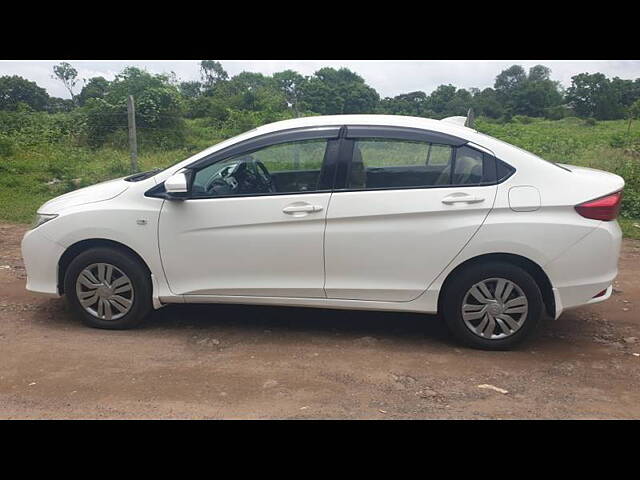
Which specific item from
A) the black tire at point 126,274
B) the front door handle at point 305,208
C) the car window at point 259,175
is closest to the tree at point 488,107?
the car window at point 259,175

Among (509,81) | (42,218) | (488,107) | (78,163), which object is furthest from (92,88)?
(509,81)

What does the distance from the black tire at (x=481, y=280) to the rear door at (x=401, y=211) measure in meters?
0.19

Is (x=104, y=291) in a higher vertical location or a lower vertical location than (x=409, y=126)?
lower

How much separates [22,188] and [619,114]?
3036 centimetres

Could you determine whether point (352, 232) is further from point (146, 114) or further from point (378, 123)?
point (146, 114)

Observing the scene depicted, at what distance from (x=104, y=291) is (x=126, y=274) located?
0.25 metres

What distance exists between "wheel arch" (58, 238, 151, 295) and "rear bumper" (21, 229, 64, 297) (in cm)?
3

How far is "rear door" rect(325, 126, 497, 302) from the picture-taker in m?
3.99

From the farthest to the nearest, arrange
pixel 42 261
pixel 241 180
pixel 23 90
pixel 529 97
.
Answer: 1. pixel 529 97
2. pixel 23 90
3. pixel 42 261
4. pixel 241 180

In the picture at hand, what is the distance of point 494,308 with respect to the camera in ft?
13.2

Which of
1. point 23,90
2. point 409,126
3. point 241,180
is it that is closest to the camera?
point 409,126

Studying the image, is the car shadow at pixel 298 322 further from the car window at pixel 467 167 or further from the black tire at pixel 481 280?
the car window at pixel 467 167

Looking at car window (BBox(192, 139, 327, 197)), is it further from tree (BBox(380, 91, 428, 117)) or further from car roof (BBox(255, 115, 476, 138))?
tree (BBox(380, 91, 428, 117))

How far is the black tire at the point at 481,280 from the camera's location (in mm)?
3961
